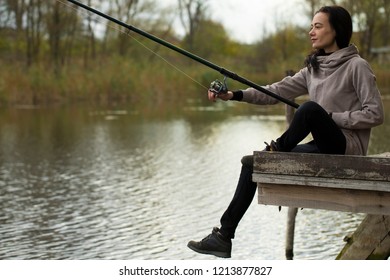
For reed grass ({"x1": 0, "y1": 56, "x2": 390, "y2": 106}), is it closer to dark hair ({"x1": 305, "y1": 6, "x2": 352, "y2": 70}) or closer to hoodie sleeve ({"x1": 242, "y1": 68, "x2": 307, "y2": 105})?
hoodie sleeve ({"x1": 242, "y1": 68, "x2": 307, "y2": 105})

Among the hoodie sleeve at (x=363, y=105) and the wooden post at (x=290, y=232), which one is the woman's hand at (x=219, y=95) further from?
the wooden post at (x=290, y=232)

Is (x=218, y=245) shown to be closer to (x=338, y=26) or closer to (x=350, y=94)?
(x=350, y=94)

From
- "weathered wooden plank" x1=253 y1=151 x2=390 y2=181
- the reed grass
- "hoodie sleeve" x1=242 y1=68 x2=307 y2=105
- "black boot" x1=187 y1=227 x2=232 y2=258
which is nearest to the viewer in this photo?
"weathered wooden plank" x1=253 y1=151 x2=390 y2=181

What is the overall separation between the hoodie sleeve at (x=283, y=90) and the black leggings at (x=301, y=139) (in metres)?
0.43

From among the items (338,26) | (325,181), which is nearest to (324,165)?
(325,181)

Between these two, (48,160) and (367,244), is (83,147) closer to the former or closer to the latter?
(48,160)

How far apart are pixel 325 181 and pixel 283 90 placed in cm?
86

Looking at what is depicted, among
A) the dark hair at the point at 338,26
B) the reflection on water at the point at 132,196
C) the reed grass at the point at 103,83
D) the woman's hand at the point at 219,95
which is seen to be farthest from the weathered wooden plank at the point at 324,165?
the reed grass at the point at 103,83

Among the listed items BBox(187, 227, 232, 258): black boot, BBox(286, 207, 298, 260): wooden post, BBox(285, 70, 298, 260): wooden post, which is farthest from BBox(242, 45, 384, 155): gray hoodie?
BBox(286, 207, 298, 260): wooden post

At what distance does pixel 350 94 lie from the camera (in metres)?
4.18

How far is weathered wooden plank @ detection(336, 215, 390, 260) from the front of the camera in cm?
430

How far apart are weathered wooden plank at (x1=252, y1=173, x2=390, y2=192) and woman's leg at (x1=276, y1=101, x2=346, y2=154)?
0.24 m

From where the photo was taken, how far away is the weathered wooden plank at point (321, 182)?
3.71 metres
